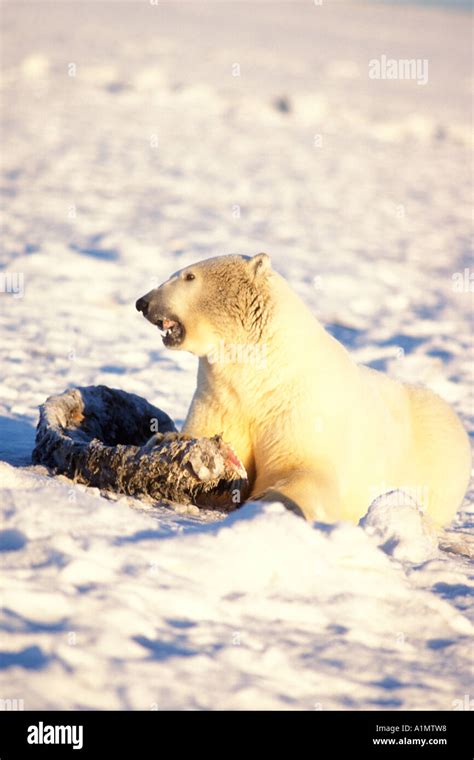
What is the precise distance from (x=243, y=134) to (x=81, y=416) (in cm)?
1541

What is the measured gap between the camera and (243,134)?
20.4 m

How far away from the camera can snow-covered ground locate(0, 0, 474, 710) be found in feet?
10.3

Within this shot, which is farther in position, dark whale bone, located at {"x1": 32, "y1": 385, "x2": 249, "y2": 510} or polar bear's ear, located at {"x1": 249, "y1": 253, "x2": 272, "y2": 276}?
polar bear's ear, located at {"x1": 249, "y1": 253, "x2": 272, "y2": 276}

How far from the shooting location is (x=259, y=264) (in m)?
5.30

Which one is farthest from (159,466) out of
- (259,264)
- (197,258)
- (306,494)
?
(197,258)

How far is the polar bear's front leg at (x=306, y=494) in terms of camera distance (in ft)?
15.1

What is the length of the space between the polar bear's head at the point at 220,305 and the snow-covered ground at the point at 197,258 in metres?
1.00

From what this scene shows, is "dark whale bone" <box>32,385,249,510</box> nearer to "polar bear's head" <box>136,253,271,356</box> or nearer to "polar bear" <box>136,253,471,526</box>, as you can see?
"polar bear" <box>136,253,471,526</box>

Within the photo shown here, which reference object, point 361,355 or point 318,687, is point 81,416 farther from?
point 361,355

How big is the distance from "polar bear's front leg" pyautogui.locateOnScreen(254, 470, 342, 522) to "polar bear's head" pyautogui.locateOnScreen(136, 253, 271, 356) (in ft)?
2.68
